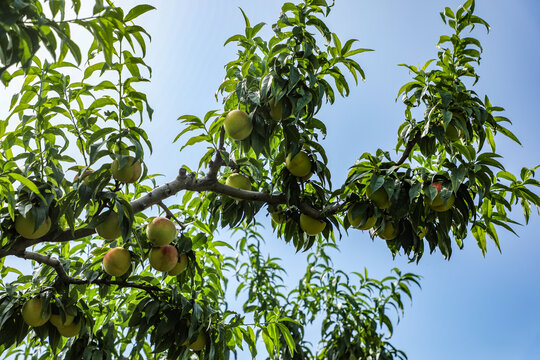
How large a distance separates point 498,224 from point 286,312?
2.29 metres

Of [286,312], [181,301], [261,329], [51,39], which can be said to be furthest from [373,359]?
[51,39]

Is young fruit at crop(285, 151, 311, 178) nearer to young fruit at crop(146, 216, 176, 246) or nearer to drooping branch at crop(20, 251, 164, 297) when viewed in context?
young fruit at crop(146, 216, 176, 246)

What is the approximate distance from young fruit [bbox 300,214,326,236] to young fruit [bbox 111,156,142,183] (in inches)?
32.3

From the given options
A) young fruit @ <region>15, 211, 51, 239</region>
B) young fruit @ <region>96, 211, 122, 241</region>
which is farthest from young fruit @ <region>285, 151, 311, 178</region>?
young fruit @ <region>15, 211, 51, 239</region>

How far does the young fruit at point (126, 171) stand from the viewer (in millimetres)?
1993

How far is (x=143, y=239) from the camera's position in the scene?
2445 millimetres

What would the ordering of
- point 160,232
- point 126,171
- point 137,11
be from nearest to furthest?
point 137,11 → point 126,171 → point 160,232

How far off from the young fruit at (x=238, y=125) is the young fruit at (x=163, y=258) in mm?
563

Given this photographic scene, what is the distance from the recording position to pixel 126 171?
201cm

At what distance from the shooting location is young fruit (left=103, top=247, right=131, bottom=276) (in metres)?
2.29

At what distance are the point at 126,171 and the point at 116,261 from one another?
47 centimetres

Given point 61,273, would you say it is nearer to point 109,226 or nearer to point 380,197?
point 109,226

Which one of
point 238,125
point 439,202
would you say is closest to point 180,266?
point 238,125

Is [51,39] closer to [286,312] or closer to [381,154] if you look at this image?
[381,154]
